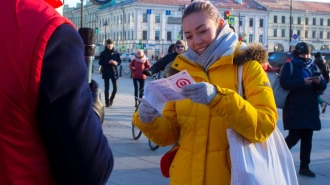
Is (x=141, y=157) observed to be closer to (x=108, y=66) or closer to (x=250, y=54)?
(x=250, y=54)

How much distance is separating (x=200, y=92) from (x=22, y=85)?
47.2 inches

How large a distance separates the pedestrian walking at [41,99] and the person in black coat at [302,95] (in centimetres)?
530

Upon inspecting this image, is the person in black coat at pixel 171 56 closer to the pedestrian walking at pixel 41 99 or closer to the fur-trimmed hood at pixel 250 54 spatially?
the fur-trimmed hood at pixel 250 54

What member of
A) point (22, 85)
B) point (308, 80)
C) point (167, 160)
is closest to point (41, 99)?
point (22, 85)

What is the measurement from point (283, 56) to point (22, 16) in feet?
140

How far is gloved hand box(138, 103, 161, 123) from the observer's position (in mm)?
2910

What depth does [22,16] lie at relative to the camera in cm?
153

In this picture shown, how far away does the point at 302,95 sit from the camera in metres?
6.68

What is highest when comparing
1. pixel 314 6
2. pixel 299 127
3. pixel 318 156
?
pixel 314 6

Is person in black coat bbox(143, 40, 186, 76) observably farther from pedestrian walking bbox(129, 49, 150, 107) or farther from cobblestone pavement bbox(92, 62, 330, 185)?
pedestrian walking bbox(129, 49, 150, 107)

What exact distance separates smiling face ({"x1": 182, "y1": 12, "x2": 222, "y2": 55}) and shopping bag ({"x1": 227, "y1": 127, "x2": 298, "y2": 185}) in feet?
1.66

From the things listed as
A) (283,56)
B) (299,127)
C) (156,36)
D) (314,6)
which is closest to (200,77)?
(299,127)

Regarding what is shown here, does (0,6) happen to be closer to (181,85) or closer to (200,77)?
(181,85)

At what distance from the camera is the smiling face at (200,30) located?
2916 millimetres
